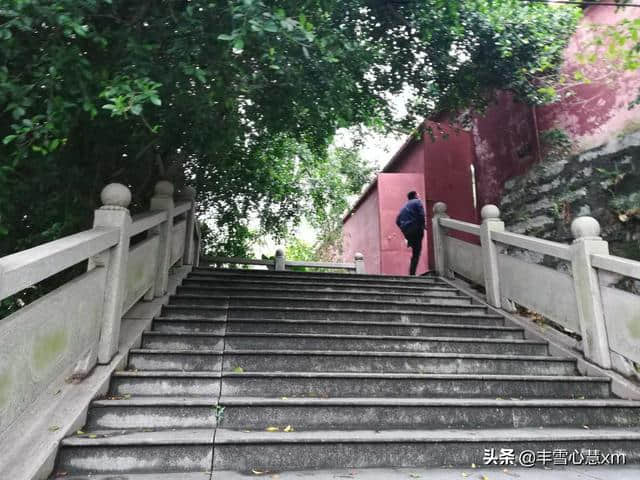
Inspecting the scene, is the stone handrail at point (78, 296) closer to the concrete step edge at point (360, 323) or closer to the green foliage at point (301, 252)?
the concrete step edge at point (360, 323)

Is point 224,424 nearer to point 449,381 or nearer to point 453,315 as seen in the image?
point 449,381

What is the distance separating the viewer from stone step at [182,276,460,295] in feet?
17.3

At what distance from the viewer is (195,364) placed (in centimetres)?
332

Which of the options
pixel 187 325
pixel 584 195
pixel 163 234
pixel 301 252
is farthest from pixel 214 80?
pixel 301 252

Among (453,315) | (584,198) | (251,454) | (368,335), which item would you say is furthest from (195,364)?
(584,198)

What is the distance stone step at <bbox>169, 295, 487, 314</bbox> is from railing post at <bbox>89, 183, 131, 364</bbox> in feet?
4.16

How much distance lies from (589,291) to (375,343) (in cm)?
197

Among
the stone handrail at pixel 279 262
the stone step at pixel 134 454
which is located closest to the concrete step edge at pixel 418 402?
the stone step at pixel 134 454

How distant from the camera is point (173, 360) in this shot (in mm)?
3322

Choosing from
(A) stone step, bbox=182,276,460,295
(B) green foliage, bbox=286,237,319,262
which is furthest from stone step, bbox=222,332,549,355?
(B) green foliage, bbox=286,237,319,262

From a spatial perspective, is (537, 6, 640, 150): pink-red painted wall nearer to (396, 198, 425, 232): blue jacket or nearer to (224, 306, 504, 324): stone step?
(396, 198, 425, 232): blue jacket

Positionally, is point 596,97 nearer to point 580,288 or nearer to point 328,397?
point 580,288

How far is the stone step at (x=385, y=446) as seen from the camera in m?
2.39

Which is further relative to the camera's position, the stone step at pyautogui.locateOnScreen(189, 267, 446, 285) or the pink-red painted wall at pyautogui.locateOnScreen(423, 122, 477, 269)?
the pink-red painted wall at pyautogui.locateOnScreen(423, 122, 477, 269)
